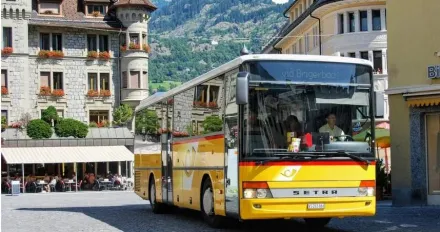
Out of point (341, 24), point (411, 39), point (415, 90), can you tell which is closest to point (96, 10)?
point (341, 24)

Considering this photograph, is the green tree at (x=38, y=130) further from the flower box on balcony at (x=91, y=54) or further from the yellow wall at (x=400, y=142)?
the yellow wall at (x=400, y=142)

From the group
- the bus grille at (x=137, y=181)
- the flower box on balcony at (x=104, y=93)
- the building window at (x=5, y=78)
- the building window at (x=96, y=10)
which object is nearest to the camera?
the bus grille at (x=137, y=181)

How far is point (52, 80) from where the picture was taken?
61938 mm

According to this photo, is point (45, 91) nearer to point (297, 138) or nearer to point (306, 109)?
point (306, 109)

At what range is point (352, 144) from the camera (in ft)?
45.8

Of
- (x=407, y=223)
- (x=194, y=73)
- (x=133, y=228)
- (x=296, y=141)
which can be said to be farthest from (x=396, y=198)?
(x=194, y=73)

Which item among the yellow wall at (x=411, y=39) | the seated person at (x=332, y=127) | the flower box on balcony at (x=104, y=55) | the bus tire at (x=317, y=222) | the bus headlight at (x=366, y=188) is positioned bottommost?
the bus tire at (x=317, y=222)

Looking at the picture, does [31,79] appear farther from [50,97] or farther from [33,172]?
[33,172]

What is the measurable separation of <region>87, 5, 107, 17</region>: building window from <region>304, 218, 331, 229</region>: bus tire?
48.6 m

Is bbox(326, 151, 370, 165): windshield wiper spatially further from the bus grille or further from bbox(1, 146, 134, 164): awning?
bbox(1, 146, 134, 164): awning

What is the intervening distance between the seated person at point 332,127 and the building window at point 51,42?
5002cm

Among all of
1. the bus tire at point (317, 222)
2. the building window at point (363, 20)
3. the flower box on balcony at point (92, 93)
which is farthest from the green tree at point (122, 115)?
the bus tire at point (317, 222)

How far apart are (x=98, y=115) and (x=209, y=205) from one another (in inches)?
1887

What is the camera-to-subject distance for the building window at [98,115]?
208 ft
